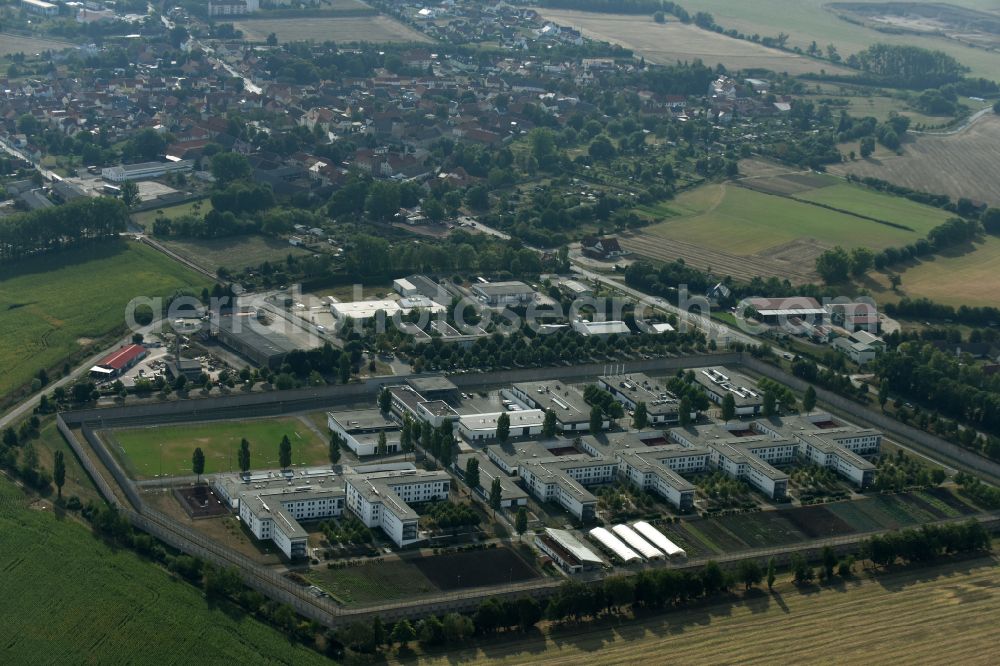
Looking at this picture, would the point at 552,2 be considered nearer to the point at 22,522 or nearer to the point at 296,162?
the point at 296,162

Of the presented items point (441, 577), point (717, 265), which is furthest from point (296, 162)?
point (441, 577)

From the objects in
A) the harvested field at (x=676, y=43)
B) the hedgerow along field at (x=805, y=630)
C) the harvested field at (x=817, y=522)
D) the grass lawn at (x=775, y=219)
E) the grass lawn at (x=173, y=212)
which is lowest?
the grass lawn at (x=173, y=212)

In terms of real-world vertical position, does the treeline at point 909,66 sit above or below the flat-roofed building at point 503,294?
above

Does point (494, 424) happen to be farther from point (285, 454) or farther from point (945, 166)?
point (945, 166)

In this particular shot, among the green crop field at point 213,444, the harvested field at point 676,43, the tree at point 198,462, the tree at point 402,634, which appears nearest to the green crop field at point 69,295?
A: the green crop field at point 213,444

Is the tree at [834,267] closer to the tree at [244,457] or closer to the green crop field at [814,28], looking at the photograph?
the tree at [244,457]

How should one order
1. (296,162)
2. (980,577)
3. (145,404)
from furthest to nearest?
1. (296,162)
2. (145,404)
3. (980,577)

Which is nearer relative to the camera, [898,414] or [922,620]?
[922,620]

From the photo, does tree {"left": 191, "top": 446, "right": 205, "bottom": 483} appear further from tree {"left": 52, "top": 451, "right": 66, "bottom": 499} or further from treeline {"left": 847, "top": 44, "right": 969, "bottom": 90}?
treeline {"left": 847, "top": 44, "right": 969, "bottom": 90}
